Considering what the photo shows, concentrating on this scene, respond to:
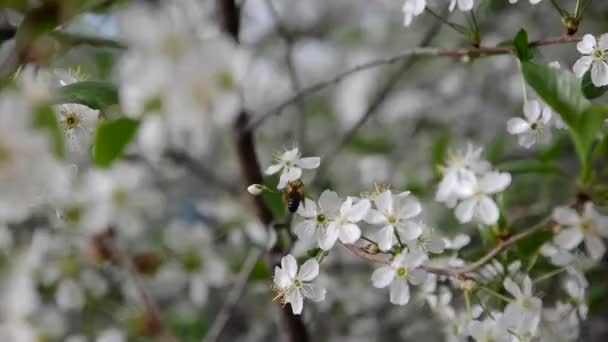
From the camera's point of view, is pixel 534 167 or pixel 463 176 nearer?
pixel 463 176

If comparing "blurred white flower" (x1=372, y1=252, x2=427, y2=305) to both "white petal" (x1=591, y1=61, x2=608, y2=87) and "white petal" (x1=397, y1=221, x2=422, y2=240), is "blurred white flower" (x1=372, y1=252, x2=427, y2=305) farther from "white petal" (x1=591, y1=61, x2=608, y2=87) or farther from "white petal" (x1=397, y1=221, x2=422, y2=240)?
"white petal" (x1=591, y1=61, x2=608, y2=87)

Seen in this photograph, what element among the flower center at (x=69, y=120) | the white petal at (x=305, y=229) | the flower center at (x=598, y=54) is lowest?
the white petal at (x=305, y=229)

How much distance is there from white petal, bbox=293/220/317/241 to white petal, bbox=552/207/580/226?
0.22 meters

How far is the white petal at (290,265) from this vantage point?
0.65 meters

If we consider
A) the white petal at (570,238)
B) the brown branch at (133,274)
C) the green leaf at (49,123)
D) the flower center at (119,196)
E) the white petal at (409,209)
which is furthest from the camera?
the brown branch at (133,274)

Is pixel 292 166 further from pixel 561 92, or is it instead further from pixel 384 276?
pixel 561 92

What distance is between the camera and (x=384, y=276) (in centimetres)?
63

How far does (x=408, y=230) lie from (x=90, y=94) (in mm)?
315

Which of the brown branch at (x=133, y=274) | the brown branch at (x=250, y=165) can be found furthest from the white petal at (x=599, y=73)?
the brown branch at (x=133, y=274)

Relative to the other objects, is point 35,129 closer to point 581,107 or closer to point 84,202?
point 84,202

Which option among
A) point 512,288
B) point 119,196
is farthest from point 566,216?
point 119,196

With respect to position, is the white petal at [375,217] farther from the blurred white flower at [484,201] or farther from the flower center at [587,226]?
the flower center at [587,226]

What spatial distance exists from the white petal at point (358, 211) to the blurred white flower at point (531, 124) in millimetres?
194

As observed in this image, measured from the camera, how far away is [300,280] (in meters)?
0.66
